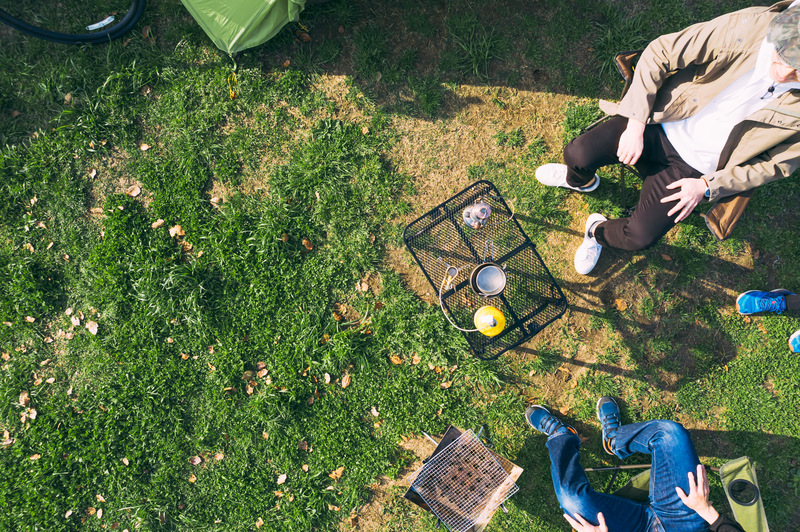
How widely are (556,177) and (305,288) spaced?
9.24 ft

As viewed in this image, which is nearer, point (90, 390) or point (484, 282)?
point (484, 282)

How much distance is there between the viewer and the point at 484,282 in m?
3.63

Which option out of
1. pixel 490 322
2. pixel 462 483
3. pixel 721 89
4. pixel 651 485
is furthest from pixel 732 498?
pixel 721 89

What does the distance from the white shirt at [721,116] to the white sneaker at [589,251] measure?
3.37 ft

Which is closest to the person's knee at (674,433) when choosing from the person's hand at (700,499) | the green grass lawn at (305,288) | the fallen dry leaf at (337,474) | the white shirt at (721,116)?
the person's hand at (700,499)

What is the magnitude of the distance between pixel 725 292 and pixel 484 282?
9.55 ft

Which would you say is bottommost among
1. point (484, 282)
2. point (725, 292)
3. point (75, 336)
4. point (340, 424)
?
point (340, 424)

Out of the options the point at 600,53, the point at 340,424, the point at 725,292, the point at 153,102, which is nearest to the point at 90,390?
the point at 340,424

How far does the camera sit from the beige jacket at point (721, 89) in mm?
3037

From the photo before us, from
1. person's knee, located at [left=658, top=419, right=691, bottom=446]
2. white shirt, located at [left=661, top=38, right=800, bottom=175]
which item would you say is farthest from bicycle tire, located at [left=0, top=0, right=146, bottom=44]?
person's knee, located at [left=658, top=419, right=691, bottom=446]

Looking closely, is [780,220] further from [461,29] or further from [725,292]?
[461,29]

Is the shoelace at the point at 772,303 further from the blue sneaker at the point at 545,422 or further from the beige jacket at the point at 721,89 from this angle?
the blue sneaker at the point at 545,422

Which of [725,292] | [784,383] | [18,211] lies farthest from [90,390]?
[784,383]

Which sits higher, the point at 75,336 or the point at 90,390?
the point at 75,336
